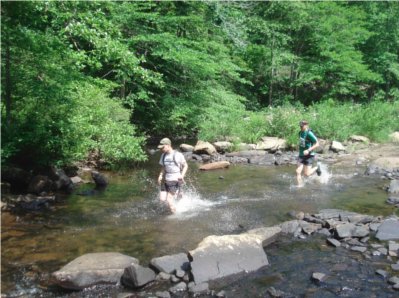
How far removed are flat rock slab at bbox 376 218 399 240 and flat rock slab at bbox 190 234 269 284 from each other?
2.57 metres

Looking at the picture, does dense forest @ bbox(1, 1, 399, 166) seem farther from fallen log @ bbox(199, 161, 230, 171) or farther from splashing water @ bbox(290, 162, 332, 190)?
splashing water @ bbox(290, 162, 332, 190)

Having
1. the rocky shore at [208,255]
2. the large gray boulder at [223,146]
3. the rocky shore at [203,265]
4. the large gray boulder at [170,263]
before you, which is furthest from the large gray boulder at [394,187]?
the large gray boulder at [223,146]

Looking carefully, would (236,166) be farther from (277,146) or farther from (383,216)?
(383,216)

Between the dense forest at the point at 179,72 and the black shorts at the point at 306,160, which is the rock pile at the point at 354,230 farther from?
the dense forest at the point at 179,72

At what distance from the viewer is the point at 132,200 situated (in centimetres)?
1126

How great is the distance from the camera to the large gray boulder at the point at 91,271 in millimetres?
6242

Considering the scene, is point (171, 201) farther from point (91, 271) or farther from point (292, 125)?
point (292, 125)

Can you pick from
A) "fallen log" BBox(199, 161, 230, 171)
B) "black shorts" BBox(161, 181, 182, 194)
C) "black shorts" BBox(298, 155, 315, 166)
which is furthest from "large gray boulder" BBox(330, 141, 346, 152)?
"black shorts" BBox(161, 181, 182, 194)

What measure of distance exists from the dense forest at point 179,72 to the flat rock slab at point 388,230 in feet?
24.3

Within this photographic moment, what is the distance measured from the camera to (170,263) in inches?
267

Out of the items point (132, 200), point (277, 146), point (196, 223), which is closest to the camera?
point (196, 223)

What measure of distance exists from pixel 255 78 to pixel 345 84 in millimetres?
7137

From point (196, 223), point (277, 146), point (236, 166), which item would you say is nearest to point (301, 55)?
point (277, 146)

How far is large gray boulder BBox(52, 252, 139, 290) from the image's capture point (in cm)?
624
